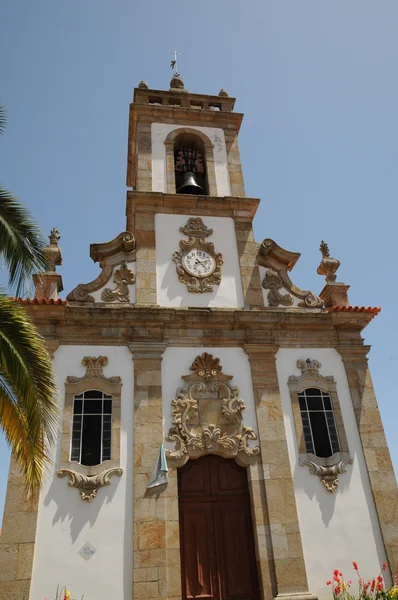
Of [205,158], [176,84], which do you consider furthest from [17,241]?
[176,84]

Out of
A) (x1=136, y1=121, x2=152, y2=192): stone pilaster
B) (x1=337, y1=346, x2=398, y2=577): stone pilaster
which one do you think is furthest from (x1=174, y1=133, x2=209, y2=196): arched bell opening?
(x1=337, y1=346, x2=398, y2=577): stone pilaster

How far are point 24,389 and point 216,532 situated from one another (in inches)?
189

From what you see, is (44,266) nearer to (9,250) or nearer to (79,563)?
(9,250)

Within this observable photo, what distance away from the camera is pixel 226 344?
10.3m

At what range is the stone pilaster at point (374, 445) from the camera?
9039mm

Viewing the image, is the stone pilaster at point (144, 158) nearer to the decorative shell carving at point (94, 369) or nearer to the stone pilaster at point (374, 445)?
the decorative shell carving at point (94, 369)

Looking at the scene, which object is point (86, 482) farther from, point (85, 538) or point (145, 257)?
point (145, 257)

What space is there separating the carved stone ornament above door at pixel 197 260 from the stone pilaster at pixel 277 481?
175 cm

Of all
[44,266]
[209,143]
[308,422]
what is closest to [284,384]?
[308,422]

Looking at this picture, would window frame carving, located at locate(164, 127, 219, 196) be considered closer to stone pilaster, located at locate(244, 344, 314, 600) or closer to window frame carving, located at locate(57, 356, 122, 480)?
stone pilaster, located at locate(244, 344, 314, 600)

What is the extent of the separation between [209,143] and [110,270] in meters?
4.88

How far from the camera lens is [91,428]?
360 inches

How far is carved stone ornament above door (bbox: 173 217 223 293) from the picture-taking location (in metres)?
10.9

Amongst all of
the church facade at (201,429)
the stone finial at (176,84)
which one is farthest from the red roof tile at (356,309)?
the stone finial at (176,84)
